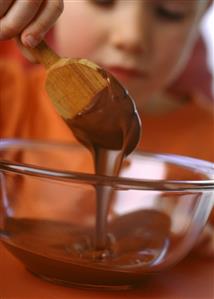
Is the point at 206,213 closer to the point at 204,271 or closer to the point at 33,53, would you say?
the point at 204,271

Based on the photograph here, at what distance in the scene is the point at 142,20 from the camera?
830 mm

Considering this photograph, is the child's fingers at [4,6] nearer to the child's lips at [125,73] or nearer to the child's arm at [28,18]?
the child's arm at [28,18]

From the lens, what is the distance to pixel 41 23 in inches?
18.2

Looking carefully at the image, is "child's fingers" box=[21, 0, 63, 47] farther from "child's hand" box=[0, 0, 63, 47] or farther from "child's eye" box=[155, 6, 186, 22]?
"child's eye" box=[155, 6, 186, 22]

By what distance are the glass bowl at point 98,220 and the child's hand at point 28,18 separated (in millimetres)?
104

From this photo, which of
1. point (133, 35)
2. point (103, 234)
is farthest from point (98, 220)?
point (133, 35)

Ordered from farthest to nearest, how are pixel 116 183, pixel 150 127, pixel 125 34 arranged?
pixel 150 127 → pixel 125 34 → pixel 116 183

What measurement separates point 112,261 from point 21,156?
18 centimetres

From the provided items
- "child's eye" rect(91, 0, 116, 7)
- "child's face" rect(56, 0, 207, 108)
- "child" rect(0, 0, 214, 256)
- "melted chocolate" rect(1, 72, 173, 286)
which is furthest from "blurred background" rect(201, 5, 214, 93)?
"melted chocolate" rect(1, 72, 173, 286)

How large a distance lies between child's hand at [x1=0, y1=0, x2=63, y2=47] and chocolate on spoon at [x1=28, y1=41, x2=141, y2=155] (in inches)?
0.7

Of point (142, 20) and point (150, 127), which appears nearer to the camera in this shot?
point (142, 20)

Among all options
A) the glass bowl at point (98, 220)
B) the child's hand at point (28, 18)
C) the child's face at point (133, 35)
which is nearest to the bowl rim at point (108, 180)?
the glass bowl at point (98, 220)

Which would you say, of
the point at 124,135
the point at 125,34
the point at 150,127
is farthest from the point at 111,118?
the point at 150,127

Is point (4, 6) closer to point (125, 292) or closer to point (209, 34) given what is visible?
point (125, 292)
